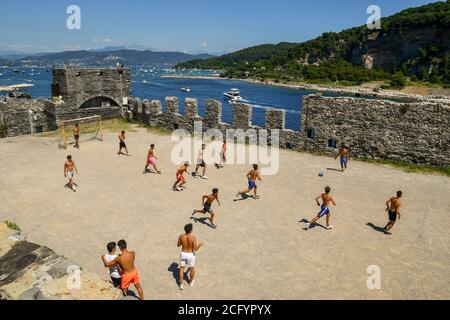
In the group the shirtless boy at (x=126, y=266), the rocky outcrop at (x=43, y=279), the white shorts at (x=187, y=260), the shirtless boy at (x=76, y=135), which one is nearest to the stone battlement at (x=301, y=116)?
the shirtless boy at (x=76, y=135)

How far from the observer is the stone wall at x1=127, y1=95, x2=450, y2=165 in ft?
55.0

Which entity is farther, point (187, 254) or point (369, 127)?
point (369, 127)

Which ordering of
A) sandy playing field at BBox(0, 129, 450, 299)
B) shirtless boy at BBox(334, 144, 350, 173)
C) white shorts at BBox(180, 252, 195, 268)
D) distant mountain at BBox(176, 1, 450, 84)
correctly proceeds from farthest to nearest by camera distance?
1. distant mountain at BBox(176, 1, 450, 84)
2. shirtless boy at BBox(334, 144, 350, 173)
3. sandy playing field at BBox(0, 129, 450, 299)
4. white shorts at BBox(180, 252, 195, 268)

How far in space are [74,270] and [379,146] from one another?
15100 mm

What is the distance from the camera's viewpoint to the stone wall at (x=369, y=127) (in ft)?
55.0
